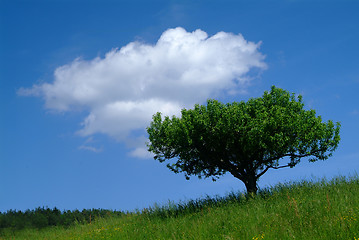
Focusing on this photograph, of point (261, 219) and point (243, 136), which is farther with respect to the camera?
point (243, 136)

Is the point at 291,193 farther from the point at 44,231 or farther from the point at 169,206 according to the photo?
the point at 44,231

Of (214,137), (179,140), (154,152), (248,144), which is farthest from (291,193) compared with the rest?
(154,152)

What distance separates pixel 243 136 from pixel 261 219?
7.49 m

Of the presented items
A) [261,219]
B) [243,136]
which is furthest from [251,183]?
[261,219]

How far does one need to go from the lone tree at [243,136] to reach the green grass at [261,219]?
7.29 ft

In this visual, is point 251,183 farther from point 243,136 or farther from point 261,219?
point 261,219

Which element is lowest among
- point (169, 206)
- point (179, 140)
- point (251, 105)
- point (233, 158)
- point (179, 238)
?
point (179, 238)

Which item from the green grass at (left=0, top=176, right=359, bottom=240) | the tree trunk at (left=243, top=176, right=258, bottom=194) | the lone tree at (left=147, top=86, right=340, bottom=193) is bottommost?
the green grass at (left=0, top=176, right=359, bottom=240)

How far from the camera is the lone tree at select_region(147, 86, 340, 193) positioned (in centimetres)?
2208

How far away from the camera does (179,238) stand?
1605 centimetres

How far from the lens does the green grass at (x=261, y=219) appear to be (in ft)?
42.6

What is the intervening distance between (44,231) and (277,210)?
66.2ft

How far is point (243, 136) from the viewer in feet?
72.6

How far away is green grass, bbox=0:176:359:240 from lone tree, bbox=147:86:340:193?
222 centimetres
